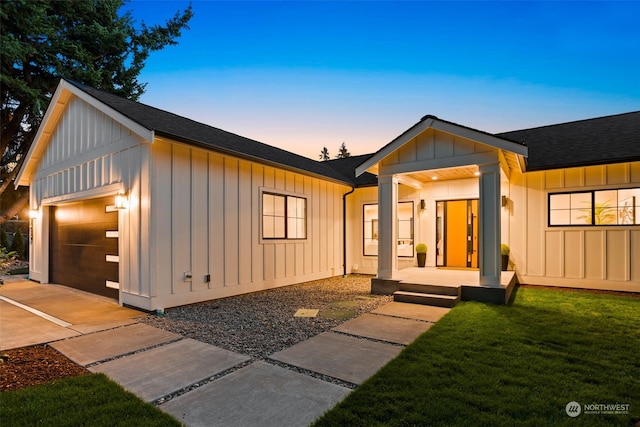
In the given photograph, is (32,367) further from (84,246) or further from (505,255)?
(505,255)

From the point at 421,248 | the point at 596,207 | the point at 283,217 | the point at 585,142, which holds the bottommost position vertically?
the point at 421,248

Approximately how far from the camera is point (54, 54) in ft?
41.4

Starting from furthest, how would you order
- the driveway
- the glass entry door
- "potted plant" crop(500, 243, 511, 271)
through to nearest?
the glass entry door < "potted plant" crop(500, 243, 511, 271) < the driveway

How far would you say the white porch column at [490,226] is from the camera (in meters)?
5.77

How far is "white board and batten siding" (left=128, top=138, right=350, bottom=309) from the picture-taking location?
5.46 meters

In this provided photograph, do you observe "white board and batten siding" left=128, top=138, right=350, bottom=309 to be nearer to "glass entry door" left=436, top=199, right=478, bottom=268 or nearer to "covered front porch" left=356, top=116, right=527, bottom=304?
"covered front porch" left=356, top=116, right=527, bottom=304

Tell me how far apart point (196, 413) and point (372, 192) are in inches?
344

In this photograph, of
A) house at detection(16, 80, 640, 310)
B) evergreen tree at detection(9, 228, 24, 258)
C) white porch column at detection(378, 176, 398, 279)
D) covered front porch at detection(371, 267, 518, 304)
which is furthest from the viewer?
evergreen tree at detection(9, 228, 24, 258)

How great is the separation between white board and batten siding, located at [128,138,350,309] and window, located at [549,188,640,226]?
6527 millimetres

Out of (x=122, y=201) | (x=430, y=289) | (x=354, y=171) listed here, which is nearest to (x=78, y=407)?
(x=122, y=201)

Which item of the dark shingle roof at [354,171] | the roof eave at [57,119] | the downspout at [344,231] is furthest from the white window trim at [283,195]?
the roof eave at [57,119]

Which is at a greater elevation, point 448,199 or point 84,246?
point 448,199

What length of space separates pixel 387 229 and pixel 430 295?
1740 mm

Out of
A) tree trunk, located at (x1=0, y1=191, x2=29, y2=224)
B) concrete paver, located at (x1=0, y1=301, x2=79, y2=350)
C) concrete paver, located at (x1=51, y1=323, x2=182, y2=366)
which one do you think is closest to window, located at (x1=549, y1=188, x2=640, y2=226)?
concrete paver, located at (x1=51, y1=323, x2=182, y2=366)
